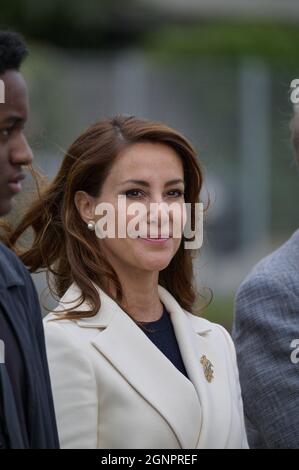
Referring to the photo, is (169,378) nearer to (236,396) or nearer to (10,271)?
(236,396)

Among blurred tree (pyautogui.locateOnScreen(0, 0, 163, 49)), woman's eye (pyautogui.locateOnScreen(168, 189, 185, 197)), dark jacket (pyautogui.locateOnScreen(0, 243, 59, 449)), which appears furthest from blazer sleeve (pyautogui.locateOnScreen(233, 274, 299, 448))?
blurred tree (pyautogui.locateOnScreen(0, 0, 163, 49))

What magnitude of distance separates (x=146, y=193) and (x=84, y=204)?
0.64ft

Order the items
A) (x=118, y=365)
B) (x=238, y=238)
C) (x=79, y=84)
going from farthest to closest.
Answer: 1. (x=79, y=84)
2. (x=238, y=238)
3. (x=118, y=365)

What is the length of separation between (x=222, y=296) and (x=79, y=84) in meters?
3.14

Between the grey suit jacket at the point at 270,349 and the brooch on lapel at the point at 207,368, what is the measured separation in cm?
19

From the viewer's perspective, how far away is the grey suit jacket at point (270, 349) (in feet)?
10.6

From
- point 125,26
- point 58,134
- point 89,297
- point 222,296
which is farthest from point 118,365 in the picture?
point 125,26

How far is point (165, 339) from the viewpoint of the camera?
3166 millimetres

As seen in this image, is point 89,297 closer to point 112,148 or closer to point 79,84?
point 112,148

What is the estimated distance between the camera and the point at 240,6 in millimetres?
16469

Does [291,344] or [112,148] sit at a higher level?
[112,148]

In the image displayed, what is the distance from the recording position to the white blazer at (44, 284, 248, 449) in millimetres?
2869

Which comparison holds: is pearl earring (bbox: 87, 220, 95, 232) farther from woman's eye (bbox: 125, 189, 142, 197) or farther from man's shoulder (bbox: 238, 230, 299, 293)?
man's shoulder (bbox: 238, 230, 299, 293)
